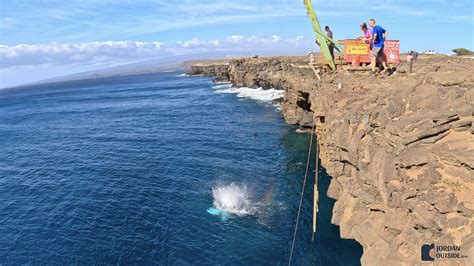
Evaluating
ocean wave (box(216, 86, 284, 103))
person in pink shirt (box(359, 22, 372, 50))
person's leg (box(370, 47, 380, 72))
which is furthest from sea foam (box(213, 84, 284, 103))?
person in pink shirt (box(359, 22, 372, 50))

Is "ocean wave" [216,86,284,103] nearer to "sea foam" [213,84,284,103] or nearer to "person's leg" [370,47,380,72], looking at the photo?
"sea foam" [213,84,284,103]

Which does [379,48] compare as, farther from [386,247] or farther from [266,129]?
[266,129]

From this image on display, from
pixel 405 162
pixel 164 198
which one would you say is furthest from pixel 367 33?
pixel 164 198

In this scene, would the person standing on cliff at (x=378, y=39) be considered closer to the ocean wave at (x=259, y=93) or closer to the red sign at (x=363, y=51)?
the red sign at (x=363, y=51)

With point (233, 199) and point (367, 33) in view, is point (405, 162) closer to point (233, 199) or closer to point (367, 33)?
point (367, 33)

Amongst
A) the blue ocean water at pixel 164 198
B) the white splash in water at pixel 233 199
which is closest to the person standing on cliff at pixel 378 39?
the blue ocean water at pixel 164 198
